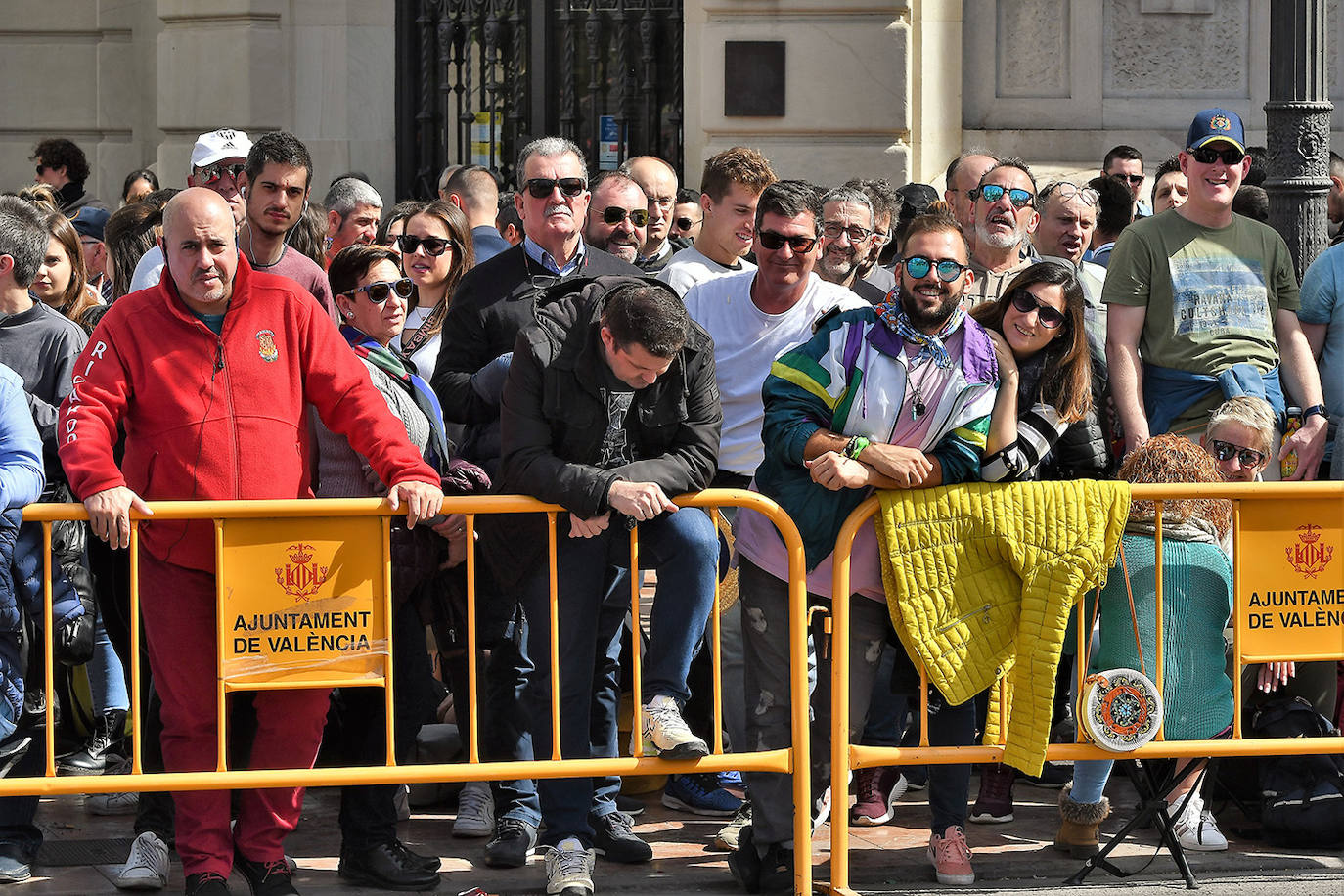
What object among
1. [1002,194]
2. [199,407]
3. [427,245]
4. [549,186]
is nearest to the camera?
[199,407]

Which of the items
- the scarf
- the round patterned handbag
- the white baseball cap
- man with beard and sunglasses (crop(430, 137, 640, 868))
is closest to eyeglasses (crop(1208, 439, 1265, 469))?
the round patterned handbag

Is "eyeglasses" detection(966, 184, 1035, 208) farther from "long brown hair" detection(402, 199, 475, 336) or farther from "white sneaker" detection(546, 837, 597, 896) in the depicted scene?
"white sneaker" detection(546, 837, 597, 896)

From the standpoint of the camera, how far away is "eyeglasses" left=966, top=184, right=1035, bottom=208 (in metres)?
7.45

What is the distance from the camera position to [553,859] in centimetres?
584

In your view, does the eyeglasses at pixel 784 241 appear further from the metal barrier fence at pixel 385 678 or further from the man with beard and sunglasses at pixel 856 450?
the metal barrier fence at pixel 385 678

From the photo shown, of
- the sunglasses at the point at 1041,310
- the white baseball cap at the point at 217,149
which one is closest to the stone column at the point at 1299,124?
the sunglasses at the point at 1041,310

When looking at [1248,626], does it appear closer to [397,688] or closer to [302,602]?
[397,688]

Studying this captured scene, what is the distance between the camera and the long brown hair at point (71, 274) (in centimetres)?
718

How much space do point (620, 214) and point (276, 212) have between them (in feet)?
4.56

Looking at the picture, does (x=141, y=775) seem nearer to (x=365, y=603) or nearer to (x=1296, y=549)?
(x=365, y=603)

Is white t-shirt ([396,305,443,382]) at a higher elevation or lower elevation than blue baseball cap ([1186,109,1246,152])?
lower

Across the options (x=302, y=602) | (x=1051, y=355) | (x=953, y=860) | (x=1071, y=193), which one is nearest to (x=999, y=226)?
(x=1071, y=193)

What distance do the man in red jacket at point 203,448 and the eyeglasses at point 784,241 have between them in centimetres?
146

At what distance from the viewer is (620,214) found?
7602 mm
